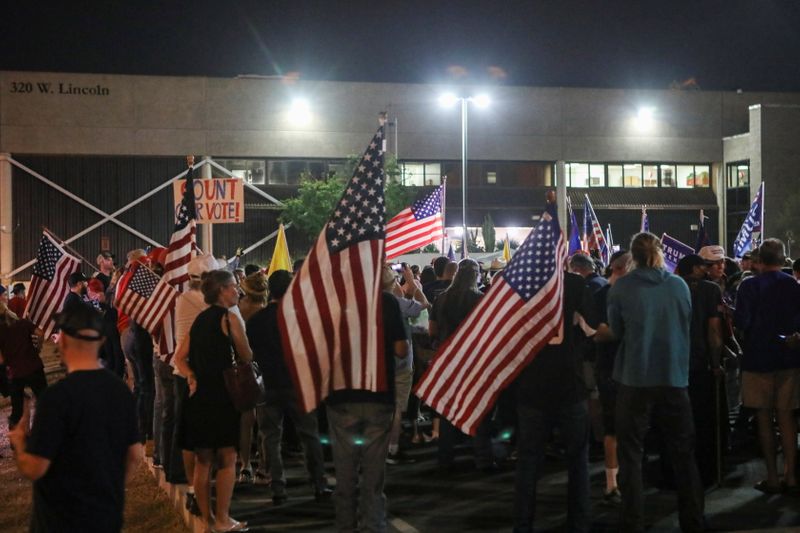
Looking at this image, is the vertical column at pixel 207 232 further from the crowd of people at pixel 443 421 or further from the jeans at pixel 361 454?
the jeans at pixel 361 454

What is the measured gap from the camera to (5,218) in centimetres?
4675

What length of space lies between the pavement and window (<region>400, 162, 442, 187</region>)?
40918mm

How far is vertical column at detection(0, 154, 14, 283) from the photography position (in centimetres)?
4669

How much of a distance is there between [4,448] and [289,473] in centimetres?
461

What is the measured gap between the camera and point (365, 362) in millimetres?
6656

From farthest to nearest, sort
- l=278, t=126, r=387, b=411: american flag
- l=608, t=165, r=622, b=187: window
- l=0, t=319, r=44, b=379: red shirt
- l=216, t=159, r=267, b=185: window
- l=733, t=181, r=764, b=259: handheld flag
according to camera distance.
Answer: l=608, t=165, r=622, b=187: window
l=216, t=159, r=267, b=185: window
l=733, t=181, r=764, b=259: handheld flag
l=0, t=319, r=44, b=379: red shirt
l=278, t=126, r=387, b=411: american flag

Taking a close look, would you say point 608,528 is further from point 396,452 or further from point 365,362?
point 396,452

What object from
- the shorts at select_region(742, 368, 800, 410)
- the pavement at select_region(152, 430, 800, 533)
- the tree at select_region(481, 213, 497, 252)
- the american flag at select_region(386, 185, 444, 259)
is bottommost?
the pavement at select_region(152, 430, 800, 533)

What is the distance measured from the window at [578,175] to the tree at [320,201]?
992 cm

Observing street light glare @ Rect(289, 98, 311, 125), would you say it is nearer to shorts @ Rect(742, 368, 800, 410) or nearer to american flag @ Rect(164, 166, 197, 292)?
american flag @ Rect(164, 166, 197, 292)

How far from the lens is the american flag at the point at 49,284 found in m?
14.0

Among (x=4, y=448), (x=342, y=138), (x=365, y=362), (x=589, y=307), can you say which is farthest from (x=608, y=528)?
(x=342, y=138)


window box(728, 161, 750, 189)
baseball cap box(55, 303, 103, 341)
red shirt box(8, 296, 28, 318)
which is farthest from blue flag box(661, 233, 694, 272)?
window box(728, 161, 750, 189)

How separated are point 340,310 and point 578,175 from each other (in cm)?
4770
